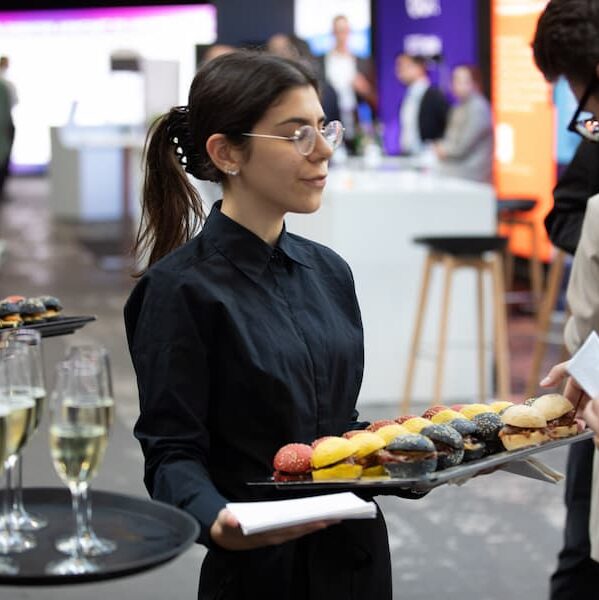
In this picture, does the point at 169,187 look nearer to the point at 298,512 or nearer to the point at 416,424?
the point at 416,424

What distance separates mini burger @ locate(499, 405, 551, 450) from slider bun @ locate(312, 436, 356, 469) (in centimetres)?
30

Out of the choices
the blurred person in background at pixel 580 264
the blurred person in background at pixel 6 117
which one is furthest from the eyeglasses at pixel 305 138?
the blurred person in background at pixel 6 117

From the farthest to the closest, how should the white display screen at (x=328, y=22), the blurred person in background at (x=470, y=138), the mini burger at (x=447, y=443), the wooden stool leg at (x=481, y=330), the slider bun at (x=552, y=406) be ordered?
the white display screen at (x=328, y=22), the blurred person in background at (x=470, y=138), the wooden stool leg at (x=481, y=330), the slider bun at (x=552, y=406), the mini burger at (x=447, y=443)

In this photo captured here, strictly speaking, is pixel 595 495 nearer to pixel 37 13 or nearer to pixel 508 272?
pixel 508 272

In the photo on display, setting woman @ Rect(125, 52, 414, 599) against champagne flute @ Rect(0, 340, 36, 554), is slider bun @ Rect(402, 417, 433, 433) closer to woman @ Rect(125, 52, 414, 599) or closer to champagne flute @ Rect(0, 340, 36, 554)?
woman @ Rect(125, 52, 414, 599)

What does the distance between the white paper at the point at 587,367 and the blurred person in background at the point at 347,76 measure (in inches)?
431

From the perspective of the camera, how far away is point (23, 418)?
151 cm

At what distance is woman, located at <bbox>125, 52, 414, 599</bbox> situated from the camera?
1907 millimetres

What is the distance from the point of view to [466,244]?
6203mm

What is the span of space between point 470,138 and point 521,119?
2.62 feet


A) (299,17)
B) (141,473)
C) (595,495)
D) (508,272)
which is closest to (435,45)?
(299,17)

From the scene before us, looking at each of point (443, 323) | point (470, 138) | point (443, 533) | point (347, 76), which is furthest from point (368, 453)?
point (347, 76)

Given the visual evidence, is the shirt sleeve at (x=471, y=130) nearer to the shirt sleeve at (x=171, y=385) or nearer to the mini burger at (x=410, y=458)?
the shirt sleeve at (x=171, y=385)

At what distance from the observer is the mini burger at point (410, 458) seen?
1.77 m
